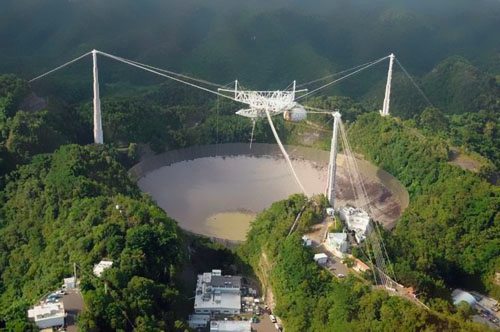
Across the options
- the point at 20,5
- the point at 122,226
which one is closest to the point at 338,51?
the point at 20,5

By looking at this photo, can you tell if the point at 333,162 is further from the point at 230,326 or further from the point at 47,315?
the point at 47,315

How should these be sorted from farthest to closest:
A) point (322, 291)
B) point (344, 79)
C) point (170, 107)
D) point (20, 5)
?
point (20, 5) → point (344, 79) → point (170, 107) → point (322, 291)

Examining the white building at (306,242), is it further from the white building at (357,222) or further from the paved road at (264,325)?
the paved road at (264,325)

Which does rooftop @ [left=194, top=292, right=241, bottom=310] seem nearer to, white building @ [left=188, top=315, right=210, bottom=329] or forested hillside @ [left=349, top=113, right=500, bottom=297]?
white building @ [left=188, top=315, right=210, bottom=329]

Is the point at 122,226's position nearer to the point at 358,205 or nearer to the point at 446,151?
the point at 358,205

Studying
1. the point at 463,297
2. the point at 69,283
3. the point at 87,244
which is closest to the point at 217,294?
the point at 87,244

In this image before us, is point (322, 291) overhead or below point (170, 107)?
below

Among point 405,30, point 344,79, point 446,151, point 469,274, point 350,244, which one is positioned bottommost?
point 469,274
